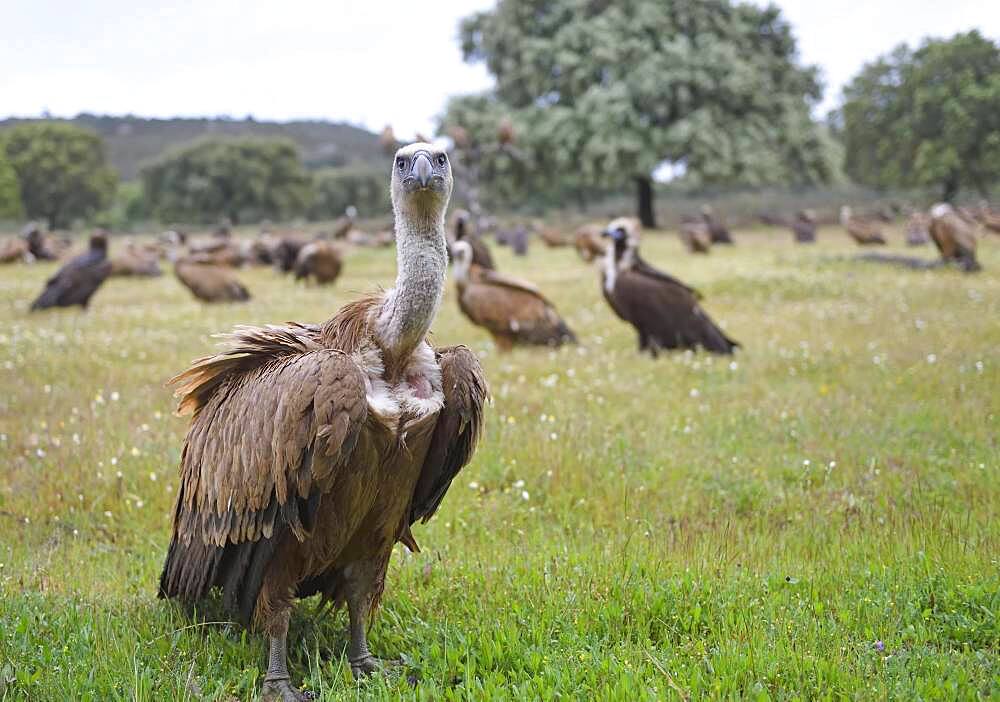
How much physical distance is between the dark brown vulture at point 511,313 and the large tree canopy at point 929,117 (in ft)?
80.8

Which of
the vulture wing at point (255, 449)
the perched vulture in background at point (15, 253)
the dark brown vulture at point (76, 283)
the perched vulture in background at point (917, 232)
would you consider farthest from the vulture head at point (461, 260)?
the perched vulture in background at point (917, 232)

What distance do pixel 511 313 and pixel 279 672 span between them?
7.49 m

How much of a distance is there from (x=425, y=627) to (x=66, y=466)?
3294 millimetres

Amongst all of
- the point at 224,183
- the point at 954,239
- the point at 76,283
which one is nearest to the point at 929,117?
the point at 954,239

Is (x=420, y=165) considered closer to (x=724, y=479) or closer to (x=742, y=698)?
(x=742, y=698)

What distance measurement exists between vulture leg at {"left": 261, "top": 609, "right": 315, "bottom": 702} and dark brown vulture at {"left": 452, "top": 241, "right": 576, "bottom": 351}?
7.39 meters

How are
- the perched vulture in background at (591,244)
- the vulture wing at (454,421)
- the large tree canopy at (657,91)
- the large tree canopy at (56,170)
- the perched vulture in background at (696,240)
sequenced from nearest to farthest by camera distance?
the vulture wing at (454,421) → the perched vulture in background at (591,244) → the perched vulture in background at (696,240) → the large tree canopy at (657,91) → the large tree canopy at (56,170)

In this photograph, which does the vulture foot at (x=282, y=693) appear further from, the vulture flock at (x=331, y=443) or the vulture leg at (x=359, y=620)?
the vulture leg at (x=359, y=620)

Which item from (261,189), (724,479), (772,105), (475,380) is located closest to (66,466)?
(475,380)

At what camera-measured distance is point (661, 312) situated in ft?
33.4

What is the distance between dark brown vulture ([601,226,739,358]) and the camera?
10.1m

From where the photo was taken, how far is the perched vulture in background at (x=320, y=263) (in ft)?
63.9

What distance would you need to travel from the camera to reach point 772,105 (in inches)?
1534

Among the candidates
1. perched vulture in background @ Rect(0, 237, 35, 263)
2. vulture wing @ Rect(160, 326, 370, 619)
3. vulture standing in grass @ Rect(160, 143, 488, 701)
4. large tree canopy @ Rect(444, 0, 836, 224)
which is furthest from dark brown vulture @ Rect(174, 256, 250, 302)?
large tree canopy @ Rect(444, 0, 836, 224)
